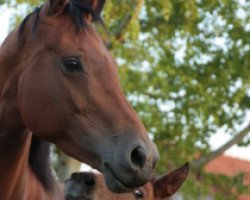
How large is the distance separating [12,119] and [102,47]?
2.11 ft

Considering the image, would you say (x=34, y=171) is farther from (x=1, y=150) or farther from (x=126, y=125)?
(x=126, y=125)

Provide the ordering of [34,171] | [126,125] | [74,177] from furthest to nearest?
[74,177] → [34,171] → [126,125]

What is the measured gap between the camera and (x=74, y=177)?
6051 mm

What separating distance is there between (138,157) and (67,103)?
535mm

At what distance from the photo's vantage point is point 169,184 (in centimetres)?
770

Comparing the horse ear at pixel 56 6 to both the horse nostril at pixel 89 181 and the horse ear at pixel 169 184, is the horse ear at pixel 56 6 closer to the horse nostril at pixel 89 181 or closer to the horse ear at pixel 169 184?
the horse nostril at pixel 89 181

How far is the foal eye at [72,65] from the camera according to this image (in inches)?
157

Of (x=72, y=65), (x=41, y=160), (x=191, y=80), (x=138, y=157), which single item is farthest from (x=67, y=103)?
(x=191, y=80)

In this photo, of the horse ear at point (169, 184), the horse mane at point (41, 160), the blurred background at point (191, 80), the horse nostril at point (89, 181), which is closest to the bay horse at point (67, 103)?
the horse mane at point (41, 160)

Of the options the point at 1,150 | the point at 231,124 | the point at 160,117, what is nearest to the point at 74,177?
the point at 1,150

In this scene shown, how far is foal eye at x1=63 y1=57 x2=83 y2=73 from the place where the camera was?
3994 millimetres

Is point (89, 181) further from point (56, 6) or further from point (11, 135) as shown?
Result: point (56, 6)

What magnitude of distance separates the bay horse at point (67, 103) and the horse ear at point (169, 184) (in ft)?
11.1

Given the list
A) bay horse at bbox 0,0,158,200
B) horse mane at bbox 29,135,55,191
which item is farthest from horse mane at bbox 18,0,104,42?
horse mane at bbox 29,135,55,191
